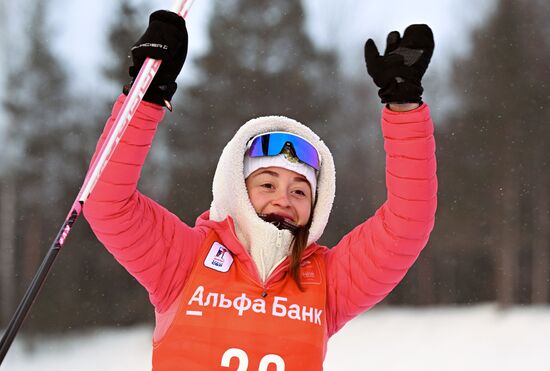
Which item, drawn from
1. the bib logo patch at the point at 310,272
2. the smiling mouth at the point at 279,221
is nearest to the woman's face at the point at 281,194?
the smiling mouth at the point at 279,221

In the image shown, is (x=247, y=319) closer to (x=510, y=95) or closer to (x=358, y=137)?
(x=358, y=137)

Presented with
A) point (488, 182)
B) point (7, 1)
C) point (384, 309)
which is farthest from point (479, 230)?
point (7, 1)

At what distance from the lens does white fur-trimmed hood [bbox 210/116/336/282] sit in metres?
2.05

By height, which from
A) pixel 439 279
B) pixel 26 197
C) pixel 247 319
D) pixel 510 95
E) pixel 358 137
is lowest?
pixel 247 319

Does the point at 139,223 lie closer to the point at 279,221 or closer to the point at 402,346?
the point at 279,221

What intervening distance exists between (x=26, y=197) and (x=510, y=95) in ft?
34.9

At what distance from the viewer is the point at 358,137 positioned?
13961 millimetres

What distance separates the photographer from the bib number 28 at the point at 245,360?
1.86 metres

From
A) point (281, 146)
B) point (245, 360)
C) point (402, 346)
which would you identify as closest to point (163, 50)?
point (281, 146)

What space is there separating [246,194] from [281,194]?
116 mm

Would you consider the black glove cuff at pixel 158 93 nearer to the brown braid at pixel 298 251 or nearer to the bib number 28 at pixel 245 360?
the brown braid at pixel 298 251

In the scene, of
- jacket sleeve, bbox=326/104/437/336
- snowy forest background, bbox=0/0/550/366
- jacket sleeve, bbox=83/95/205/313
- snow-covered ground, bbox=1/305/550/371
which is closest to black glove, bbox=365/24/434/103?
jacket sleeve, bbox=326/104/437/336

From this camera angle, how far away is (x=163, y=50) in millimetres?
1712

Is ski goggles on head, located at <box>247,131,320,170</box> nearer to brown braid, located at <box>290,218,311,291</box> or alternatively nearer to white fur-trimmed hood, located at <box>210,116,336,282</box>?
white fur-trimmed hood, located at <box>210,116,336,282</box>
